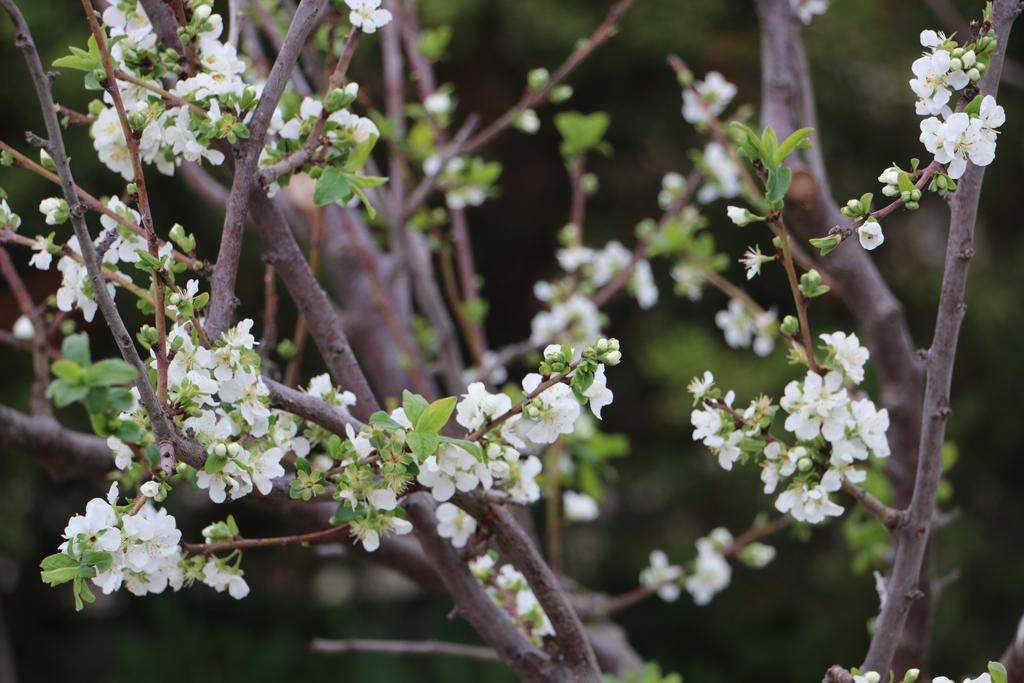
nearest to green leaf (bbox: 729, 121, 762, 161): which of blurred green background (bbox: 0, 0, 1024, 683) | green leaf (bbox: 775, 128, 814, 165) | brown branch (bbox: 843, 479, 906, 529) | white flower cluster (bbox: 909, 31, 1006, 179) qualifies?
green leaf (bbox: 775, 128, 814, 165)

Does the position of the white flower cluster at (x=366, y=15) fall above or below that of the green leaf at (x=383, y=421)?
above

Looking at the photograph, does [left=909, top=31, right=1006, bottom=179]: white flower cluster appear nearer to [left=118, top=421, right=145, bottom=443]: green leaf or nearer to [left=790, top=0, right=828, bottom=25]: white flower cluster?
[left=118, top=421, right=145, bottom=443]: green leaf

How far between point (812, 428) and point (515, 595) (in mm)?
409

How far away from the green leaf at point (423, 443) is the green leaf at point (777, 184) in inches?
12.7

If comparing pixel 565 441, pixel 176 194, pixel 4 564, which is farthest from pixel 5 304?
pixel 565 441

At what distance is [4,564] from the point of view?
314cm

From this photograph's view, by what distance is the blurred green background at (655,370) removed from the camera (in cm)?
273

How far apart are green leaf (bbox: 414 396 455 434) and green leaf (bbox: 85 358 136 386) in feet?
0.72

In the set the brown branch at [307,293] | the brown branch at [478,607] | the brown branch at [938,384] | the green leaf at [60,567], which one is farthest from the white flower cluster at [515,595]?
the green leaf at [60,567]

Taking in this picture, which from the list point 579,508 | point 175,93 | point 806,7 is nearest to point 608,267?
point 579,508

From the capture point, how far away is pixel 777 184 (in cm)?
83

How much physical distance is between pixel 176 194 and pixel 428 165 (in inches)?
58.0

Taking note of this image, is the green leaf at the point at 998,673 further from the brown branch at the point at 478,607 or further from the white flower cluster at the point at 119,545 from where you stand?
the white flower cluster at the point at 119,545

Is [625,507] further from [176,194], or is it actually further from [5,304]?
[5,304]
